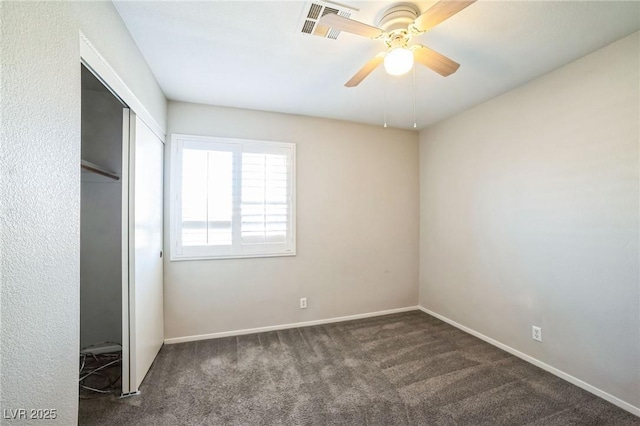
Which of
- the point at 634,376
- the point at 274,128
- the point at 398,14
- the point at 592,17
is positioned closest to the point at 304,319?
the point at 274,128

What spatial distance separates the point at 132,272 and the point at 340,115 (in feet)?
8.67

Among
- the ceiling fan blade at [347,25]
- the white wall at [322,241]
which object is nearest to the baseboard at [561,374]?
the white wall at [322,241]

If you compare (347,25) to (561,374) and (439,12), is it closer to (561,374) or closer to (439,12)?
(439,12)

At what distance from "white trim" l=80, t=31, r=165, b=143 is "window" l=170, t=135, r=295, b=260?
0.65m

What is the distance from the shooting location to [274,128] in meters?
3.06

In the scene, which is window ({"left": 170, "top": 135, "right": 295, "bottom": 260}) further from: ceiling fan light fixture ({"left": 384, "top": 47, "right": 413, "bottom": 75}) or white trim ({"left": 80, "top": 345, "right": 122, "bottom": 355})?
ceiling fan light fixture ({"left": 384, "top": 47, "right": 413, "bottom": 75})

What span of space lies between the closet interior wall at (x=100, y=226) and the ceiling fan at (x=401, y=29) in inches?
96.3

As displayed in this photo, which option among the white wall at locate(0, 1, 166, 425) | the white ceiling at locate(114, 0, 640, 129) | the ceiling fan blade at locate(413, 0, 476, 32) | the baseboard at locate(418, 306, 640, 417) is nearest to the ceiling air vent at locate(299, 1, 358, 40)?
the white ceiling at locate(114, 0, 640, 129)

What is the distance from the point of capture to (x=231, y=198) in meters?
2.88

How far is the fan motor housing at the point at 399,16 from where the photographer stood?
1.49 metres

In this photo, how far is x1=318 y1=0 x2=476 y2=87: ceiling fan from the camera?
1.32 meters

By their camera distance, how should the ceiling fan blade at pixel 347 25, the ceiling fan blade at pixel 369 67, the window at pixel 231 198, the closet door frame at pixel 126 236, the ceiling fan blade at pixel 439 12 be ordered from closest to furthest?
the ceiling fan blade at pixel 439 12, the ceiling fan blade at pixel 347 25, the ceiling fan blade at pixel 369 67, the closet door frame at pixel 126 236, the window at pixel 231 198

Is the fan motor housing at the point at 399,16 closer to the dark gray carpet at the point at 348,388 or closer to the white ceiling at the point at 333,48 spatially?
the white ceiling at the point at 333,48

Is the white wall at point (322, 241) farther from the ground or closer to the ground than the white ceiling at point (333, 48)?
closer to the ground
